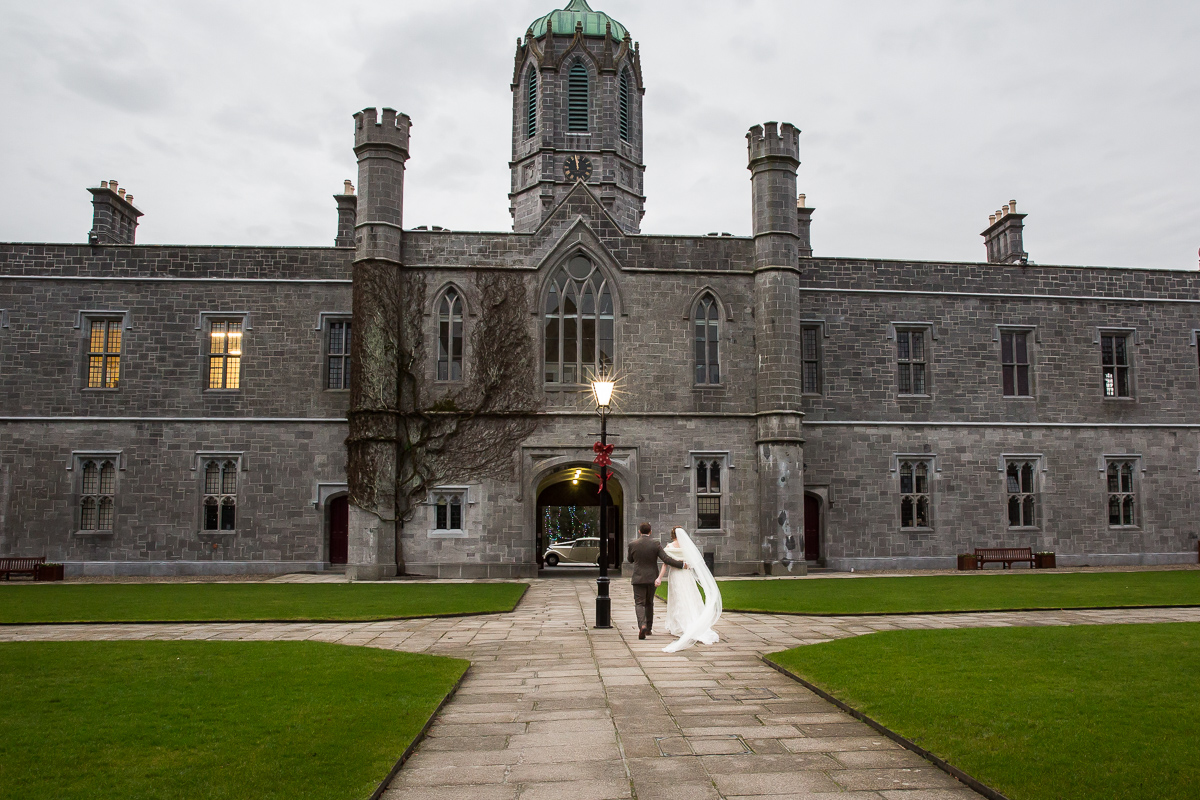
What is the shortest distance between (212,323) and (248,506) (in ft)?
16.6

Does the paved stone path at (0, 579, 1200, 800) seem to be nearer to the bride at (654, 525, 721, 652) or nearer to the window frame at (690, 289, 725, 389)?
the bride at (654, 525, 721, 652)

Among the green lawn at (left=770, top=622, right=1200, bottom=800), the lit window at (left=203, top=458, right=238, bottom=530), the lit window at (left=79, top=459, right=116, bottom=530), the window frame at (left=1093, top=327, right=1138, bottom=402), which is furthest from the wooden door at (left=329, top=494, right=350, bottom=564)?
the window frame at (left=1093, top=327, right=1138, bottom=402)

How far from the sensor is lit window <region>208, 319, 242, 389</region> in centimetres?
2431

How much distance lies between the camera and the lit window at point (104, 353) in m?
24.2

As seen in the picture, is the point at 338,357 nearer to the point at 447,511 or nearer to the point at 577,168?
the point at 447,511

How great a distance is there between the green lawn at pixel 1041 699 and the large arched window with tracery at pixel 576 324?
43.5ft

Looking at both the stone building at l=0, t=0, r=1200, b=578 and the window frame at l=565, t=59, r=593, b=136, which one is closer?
the stone building at l=0, t=0, r=1200, b=578

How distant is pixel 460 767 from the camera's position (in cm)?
609

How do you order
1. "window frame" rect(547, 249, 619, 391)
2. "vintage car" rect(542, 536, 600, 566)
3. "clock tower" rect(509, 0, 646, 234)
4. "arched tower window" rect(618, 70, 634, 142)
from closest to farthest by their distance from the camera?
1. "window frame" rect(547, 249, 619, 391)
2. "vintage car" rect(542, 536, 600, 566)
3. "clock tower" rect(509, 0, 646, 234)
4. "arched tower window" rect(618, 70, 634, 142)

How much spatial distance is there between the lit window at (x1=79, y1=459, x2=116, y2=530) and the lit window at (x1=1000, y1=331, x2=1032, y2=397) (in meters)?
24.6

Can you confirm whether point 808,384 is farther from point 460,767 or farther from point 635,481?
point 460,767

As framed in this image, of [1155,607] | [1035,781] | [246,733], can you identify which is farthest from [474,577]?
[1035,781]

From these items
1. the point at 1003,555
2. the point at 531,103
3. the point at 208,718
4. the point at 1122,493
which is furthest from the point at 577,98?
the point at 208,718

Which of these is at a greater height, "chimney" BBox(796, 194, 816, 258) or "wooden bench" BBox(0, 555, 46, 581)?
"chimney" BBox(796, 194, 816, 258)
